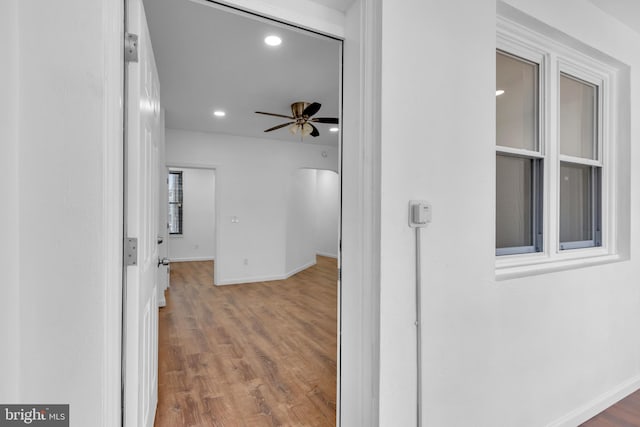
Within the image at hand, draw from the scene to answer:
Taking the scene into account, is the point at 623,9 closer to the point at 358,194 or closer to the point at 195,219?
the point at 358,194

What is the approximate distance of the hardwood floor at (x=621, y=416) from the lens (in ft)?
6.56

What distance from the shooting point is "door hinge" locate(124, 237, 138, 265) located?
1097 millimetres

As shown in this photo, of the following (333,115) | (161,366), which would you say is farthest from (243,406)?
(333,115)

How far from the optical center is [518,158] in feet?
6.38

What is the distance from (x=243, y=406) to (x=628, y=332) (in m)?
2.77

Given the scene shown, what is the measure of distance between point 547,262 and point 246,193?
4.82 metres

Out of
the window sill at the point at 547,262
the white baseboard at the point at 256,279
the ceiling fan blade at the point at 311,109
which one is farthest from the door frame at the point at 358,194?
the white baseboard at the point at 256,279

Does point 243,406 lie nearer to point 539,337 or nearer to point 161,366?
point 161,366

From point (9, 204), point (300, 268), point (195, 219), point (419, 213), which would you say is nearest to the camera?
point (9, 204)

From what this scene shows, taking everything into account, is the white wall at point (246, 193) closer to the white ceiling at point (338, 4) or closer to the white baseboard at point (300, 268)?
the white baseboard at point (300, 268)

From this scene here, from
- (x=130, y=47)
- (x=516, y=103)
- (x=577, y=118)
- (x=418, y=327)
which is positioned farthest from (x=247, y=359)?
(x=577, y=118)

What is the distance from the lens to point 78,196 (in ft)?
2.86

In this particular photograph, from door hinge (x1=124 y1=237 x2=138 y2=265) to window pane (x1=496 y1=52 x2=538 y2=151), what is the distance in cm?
191

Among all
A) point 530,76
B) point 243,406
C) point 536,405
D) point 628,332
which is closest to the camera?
point 536,405
